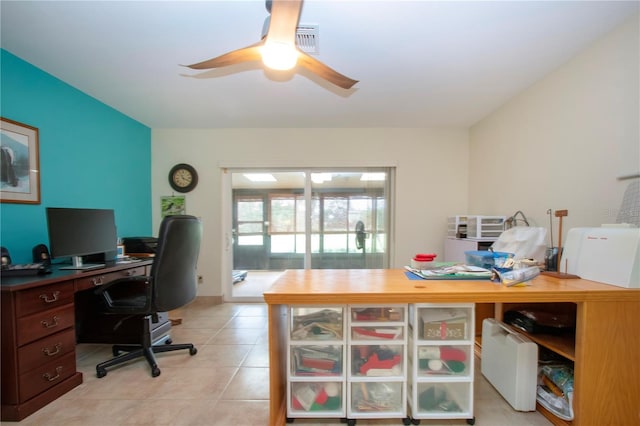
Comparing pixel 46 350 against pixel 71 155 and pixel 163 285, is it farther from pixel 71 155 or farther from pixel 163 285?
pixel 71 155

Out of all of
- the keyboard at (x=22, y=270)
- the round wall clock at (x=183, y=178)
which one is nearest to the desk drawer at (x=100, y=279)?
the keyboard at (x=22, y=270)

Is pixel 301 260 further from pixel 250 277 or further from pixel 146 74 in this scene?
pixel 146 74

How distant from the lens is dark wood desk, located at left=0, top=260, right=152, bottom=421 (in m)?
1.38

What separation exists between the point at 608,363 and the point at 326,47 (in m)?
2.47

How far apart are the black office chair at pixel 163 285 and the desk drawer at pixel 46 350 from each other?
25 centimetres

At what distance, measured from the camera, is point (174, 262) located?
6.12 feet

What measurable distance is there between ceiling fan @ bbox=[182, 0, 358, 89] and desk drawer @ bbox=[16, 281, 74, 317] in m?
1.70

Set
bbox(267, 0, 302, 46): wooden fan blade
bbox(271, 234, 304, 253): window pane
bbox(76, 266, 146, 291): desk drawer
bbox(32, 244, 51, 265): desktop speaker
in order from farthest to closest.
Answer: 1. bbox(271, 234, 304, 253): window pane
2. bbox(32, 244, 51, 265): desktop speaker
3. bbox(76, 266, 146, 291): desk drawer
4. bbox(267, 0, 302, 46): wooden fan blade

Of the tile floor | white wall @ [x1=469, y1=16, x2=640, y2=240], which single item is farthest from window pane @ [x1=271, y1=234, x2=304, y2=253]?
white wall @ [x1=469, y1=16, x2=640, y2=240]

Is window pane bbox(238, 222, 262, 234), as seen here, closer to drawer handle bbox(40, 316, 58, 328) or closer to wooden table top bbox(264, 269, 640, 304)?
drawer handle bbox(40, 316, 58, 328)

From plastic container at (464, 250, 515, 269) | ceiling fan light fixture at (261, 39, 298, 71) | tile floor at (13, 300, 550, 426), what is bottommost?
tile floor at (13, 300, 550, 426)

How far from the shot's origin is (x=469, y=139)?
11.0 feet

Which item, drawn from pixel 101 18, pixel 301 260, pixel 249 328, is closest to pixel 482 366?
pixel 249 328

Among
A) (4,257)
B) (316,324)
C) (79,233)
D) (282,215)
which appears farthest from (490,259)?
(4,257)
